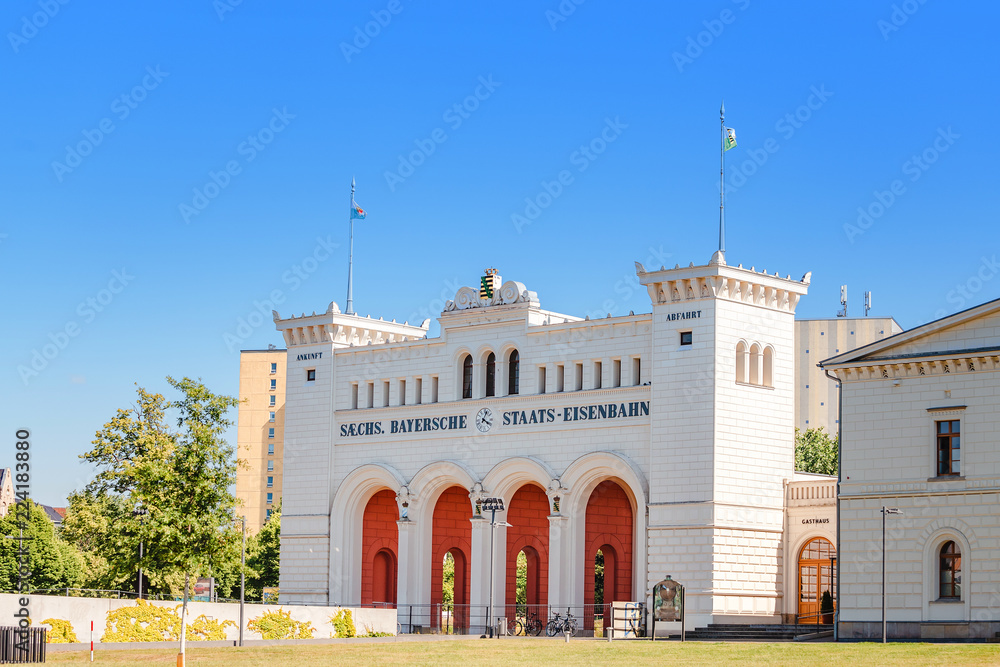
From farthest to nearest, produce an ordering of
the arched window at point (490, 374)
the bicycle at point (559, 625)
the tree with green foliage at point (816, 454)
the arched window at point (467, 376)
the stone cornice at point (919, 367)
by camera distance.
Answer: the tree with green foliage at point (816, 454) < the arched window at point (467, 376) < the arched window at point (490, 374) < the bicycle at point (559, 625) < the stone cornice at point (919, 367)

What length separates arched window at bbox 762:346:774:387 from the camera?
53906 mm

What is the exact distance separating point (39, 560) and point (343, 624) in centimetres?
3387

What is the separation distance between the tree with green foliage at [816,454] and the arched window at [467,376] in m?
30.5

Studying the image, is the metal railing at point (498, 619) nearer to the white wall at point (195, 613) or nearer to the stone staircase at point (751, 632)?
the white wall at point (195, 613)

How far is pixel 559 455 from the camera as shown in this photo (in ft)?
185

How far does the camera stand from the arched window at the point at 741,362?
2087 inches

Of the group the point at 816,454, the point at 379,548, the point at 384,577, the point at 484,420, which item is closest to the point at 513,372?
the point at 484,420

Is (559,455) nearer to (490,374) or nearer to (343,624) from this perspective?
(490,374)

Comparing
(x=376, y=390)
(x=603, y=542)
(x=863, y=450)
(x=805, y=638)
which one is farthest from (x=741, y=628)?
(x=376, y=390)

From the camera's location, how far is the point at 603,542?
199 feet

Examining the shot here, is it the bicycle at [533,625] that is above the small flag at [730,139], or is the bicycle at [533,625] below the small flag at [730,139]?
below

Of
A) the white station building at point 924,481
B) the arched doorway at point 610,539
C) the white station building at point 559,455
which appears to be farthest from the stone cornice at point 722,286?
the arched doorway at point 610,539

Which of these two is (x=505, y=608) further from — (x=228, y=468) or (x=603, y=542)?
(x=228, y=468)

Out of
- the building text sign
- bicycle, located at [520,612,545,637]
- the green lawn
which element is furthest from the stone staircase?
the building text sign
